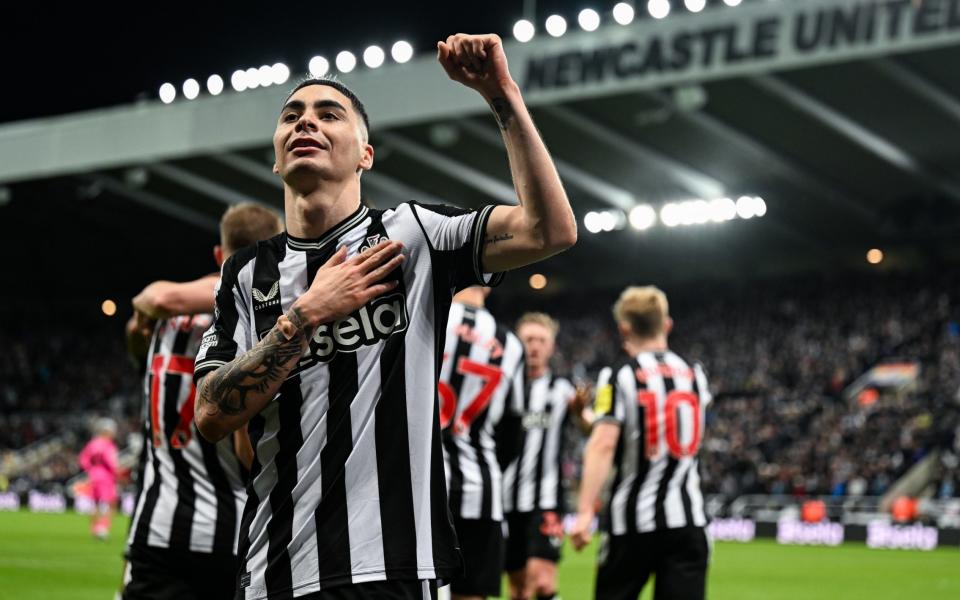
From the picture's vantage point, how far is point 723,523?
78.5 feet

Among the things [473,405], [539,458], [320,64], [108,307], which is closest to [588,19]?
[320,64]

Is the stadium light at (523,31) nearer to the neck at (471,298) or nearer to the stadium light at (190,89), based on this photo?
the stadium light at (190,89)

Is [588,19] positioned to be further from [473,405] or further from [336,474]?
[336,474]

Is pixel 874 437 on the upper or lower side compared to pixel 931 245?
lower

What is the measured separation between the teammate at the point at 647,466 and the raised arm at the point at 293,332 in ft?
9.37

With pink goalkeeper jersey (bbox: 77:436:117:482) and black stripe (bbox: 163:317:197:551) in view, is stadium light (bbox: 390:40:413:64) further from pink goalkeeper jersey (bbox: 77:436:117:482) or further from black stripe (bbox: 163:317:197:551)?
black stripe (bbox: 163:317:197:551)

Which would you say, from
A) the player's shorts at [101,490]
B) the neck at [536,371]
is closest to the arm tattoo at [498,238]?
the neck at [536,371]

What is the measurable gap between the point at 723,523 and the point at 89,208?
20.4 metres

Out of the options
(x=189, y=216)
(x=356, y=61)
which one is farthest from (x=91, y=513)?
(x=356, y=61)

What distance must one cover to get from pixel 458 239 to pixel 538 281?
3853 cm

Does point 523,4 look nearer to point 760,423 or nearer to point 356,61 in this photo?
point 356,61

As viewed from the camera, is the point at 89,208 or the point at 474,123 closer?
the point at 474,123

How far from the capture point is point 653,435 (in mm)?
5758

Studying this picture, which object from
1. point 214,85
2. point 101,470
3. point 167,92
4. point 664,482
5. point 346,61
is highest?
point 167,92
